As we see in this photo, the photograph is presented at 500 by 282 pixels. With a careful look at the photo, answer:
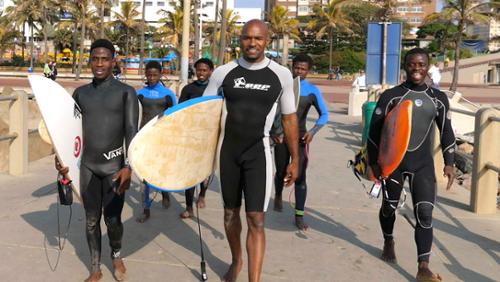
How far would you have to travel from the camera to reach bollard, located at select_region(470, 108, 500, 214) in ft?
20.4

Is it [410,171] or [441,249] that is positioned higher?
[410,171]

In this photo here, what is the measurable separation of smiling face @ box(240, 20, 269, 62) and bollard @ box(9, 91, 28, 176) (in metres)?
5.29

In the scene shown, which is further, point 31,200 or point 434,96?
point 31,200

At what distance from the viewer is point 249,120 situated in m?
3.61

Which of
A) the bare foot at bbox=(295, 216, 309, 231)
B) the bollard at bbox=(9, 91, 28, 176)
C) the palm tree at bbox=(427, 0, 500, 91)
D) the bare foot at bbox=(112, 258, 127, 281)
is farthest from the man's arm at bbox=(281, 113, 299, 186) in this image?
the palm tree at bbox=(427, 0, 500, 91)

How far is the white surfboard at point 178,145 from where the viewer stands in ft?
11.9

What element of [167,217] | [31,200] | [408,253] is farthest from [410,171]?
[31,200]

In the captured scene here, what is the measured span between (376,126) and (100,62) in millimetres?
2202

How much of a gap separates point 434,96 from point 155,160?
86.9 inches

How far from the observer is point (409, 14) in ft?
382

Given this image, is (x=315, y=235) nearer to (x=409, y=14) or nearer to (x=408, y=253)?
(x=408, y=253)

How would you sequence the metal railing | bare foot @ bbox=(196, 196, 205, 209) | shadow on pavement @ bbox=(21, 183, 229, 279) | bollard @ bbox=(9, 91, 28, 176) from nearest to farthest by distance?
shadow on pavement @ bbox=(21, 183, 229, 279) < the metal railing < bare foot @ bbox=(196, 196, 205, 209) < bollard @ bbox=(9, 91, 28, 176)

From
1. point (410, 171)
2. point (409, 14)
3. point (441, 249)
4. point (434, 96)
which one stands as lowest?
point (441, 249)

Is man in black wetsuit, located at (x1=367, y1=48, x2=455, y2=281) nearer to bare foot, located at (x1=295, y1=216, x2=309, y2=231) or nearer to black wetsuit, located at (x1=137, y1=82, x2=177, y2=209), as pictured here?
bare foot, located at (x1=295, y1=216, x2=309, y2=231)
